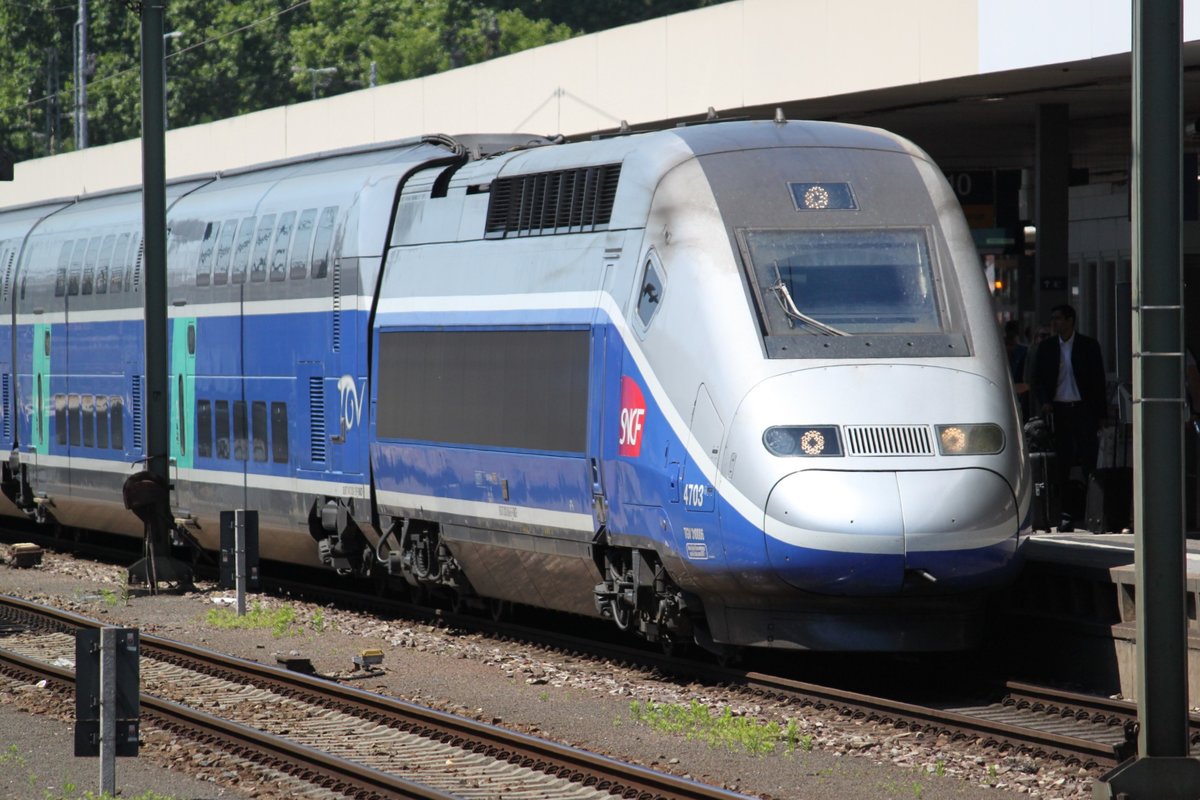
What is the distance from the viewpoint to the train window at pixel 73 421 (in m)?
22.5

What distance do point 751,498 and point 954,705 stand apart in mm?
1779

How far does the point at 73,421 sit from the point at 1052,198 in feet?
35.2

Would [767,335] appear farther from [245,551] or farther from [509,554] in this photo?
[245,551]

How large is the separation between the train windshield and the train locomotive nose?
1.03 meters

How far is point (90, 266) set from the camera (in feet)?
72.8

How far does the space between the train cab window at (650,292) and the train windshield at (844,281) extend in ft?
2.04

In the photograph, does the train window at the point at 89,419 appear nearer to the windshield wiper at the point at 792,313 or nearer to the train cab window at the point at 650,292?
the train cab window at the point at 650,292

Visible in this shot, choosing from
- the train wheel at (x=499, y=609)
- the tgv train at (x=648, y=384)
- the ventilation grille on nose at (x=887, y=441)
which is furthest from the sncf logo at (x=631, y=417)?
the train wheel at (x=499, y=609)

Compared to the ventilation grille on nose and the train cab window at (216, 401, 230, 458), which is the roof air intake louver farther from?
the train cab window at (216, 401, 230, 458)

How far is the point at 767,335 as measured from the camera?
11844 mm

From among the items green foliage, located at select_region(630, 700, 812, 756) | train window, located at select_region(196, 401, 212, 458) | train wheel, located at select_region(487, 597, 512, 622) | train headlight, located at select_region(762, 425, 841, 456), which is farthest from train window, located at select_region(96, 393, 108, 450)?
train headlight, located at select_region(762, 425, 841, 456)

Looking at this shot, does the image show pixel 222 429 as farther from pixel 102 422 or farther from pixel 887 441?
pixel 887 441

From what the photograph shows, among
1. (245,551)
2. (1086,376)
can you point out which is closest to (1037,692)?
(1086,376)

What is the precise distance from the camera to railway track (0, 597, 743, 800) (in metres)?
9.77
